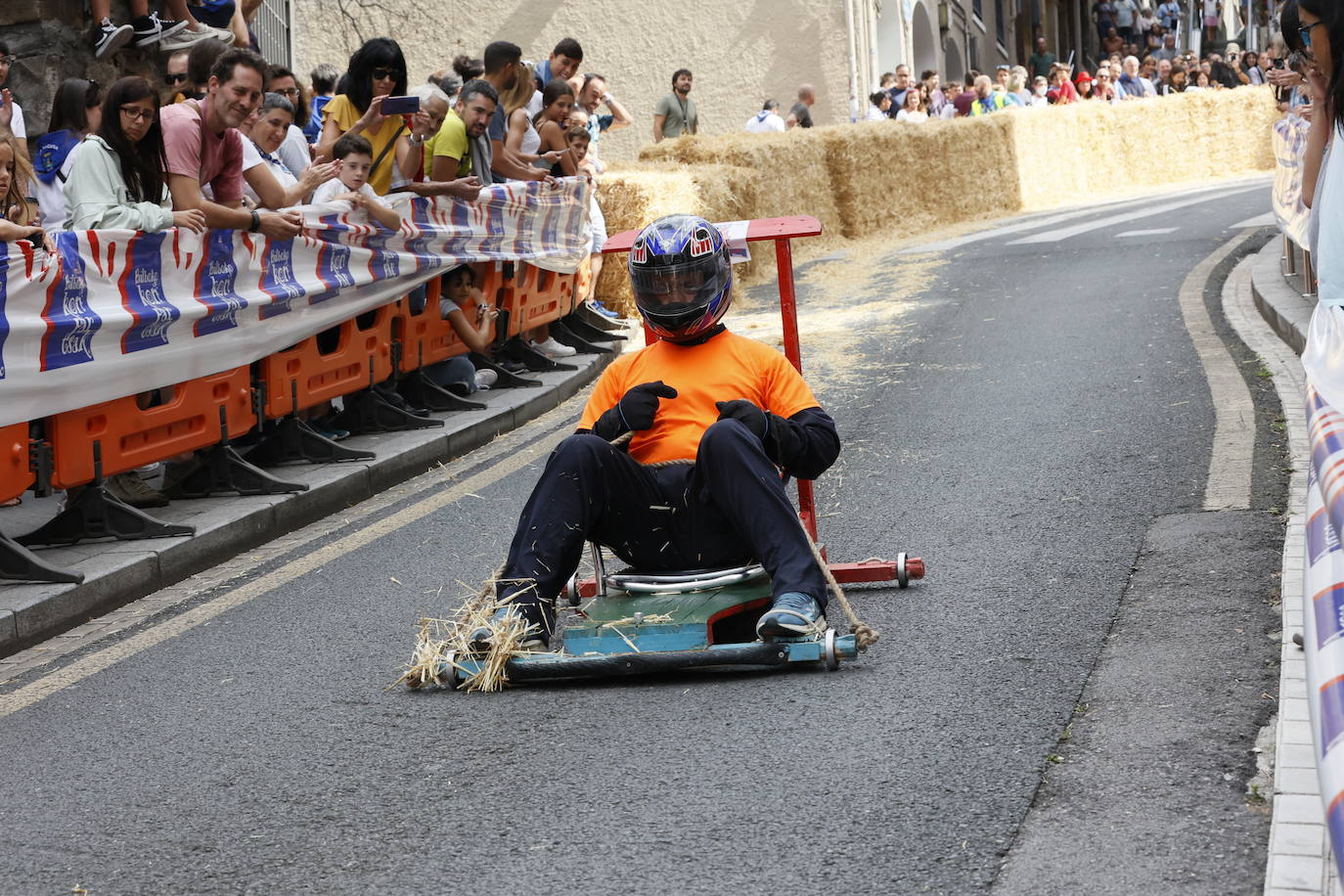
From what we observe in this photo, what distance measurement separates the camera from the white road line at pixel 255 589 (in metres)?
5.36

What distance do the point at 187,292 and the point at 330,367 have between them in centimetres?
144

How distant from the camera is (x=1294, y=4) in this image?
5000 millimetres

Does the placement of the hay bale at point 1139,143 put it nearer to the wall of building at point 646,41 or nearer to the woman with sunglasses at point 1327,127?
the wall of building at point 646,41

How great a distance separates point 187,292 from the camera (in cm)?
766

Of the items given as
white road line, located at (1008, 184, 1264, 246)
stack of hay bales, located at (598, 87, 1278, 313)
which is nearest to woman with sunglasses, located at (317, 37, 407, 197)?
stack of hay bales, located at (598, 87, 1278, 313)

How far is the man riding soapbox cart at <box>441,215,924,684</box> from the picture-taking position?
4.86 meters

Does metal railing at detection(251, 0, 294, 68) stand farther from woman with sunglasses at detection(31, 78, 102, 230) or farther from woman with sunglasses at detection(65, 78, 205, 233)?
woman with sunglasses at detection(65, 78, 205, 233)

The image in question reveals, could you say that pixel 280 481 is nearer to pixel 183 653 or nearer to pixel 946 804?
pixel 183 653

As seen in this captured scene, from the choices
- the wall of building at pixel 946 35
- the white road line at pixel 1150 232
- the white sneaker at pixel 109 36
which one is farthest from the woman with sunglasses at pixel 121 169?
the wall of building at pixel 946 35

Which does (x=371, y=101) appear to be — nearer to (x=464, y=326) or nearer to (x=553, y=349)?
(x=464, y=326)

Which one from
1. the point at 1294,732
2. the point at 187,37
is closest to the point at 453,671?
the point at 1294,732

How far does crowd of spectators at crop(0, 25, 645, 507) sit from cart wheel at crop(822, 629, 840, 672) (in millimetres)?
3600

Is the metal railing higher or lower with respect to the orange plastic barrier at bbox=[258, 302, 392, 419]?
higher

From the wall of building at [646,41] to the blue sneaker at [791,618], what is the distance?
23744mm
